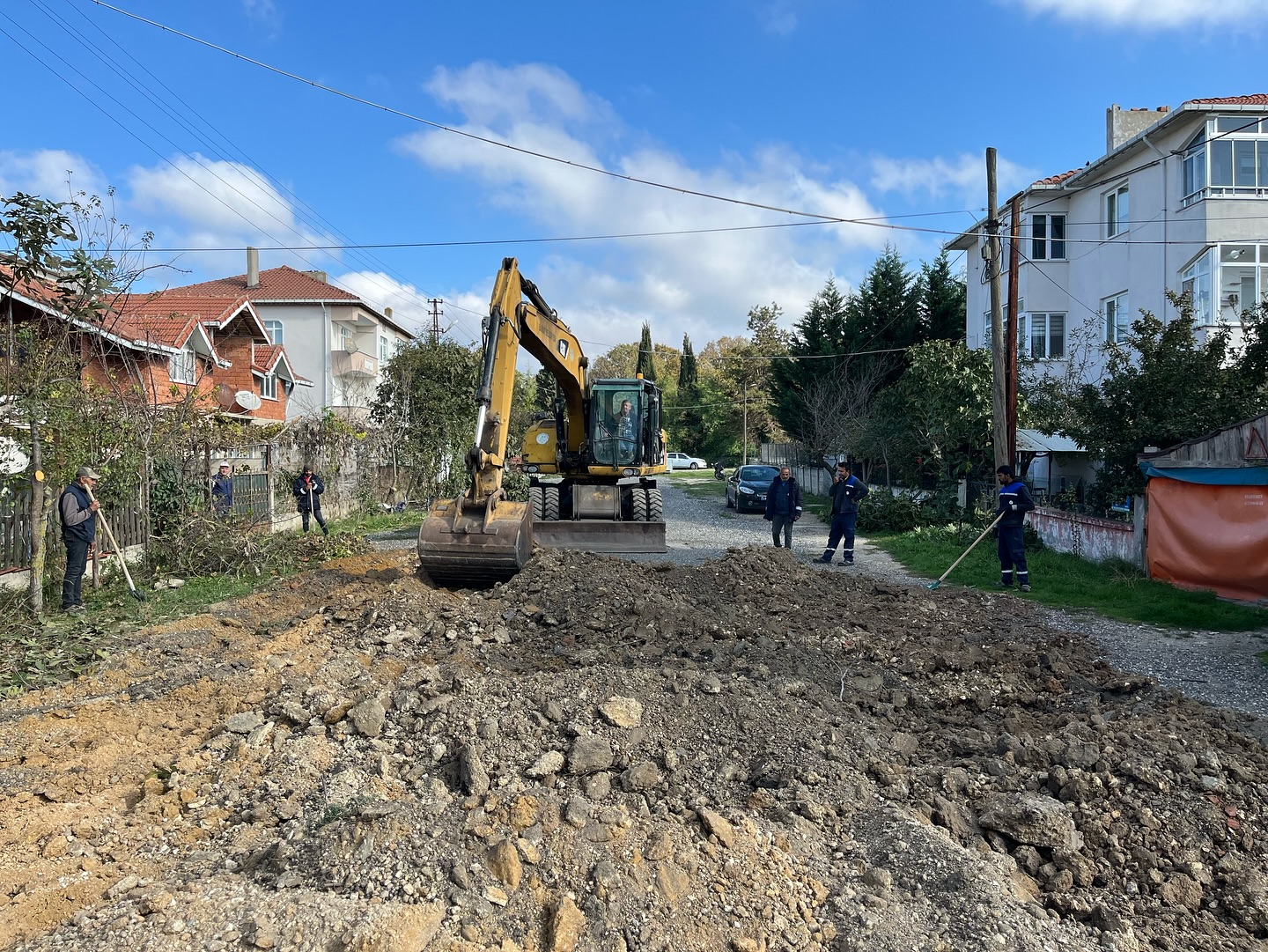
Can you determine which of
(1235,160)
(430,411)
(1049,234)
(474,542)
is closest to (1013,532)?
(474,542)

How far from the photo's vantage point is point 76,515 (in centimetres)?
896

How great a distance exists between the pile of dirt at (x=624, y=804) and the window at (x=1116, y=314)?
818 inches

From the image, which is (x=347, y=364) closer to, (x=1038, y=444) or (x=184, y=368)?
(x=184, y=368)

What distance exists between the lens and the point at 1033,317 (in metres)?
27.7

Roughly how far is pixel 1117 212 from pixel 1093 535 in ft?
50.7

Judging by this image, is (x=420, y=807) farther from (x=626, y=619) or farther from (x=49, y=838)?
(x=626, y=619)

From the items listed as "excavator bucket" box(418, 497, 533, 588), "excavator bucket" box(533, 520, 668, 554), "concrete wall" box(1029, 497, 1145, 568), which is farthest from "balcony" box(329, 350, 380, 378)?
"excavator bucket" box(418, 497, 533, 588)

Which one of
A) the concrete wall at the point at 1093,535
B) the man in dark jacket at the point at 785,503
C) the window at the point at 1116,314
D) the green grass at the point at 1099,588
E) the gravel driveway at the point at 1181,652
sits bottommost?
the gravel driveway at the point at 1181,652

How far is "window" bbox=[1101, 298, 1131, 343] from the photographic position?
24359 millimetres

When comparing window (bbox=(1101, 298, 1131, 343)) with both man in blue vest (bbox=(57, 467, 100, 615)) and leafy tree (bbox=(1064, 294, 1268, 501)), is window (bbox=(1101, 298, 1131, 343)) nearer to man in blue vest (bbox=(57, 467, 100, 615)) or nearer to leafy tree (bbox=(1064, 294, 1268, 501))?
leafy tree (bbox=(1064, 294, 1268, 501))

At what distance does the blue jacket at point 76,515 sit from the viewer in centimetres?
891

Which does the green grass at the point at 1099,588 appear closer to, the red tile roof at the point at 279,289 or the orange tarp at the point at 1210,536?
the orange tarp at the point at 1210,536

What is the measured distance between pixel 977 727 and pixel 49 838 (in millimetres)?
5390

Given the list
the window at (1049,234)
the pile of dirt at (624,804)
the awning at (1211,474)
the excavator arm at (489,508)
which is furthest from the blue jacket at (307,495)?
the window at (1049,234)
